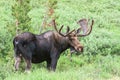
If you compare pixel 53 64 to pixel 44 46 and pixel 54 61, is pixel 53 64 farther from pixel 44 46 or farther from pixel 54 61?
pixel 44 46

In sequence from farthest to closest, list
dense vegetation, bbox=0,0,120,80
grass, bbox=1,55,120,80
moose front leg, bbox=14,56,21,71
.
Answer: moose front leg, bbox=14,56,21,71, dense vegetation, bbox=0,0,120,80, grass, bbox=1,55,120,80

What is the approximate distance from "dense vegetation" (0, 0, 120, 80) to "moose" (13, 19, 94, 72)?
0.35m

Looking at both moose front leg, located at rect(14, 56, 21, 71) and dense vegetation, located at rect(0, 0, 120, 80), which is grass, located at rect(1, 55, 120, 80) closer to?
dense vegetation, located at rect(0, 0, 120, 80)

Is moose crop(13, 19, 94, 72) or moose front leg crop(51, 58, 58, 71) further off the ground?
moose crop(13, 19, 94, 72)

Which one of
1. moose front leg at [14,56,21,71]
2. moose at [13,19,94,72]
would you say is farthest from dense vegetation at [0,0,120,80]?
moose at [13,19,94,72]

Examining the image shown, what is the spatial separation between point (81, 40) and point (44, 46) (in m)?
3.50

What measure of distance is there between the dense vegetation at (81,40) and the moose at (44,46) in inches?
14.0

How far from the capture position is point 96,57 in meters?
14.9

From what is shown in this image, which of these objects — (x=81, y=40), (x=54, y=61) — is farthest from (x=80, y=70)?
(x=81, y=40)

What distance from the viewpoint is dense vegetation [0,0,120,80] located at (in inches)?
460

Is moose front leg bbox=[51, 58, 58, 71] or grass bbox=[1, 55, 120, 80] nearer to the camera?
grass bbox=[1, 55, 120, 80]

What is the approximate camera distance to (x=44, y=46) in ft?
41.7

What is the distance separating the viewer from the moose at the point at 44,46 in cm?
1216

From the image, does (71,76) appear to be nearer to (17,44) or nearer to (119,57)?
(17,44)
